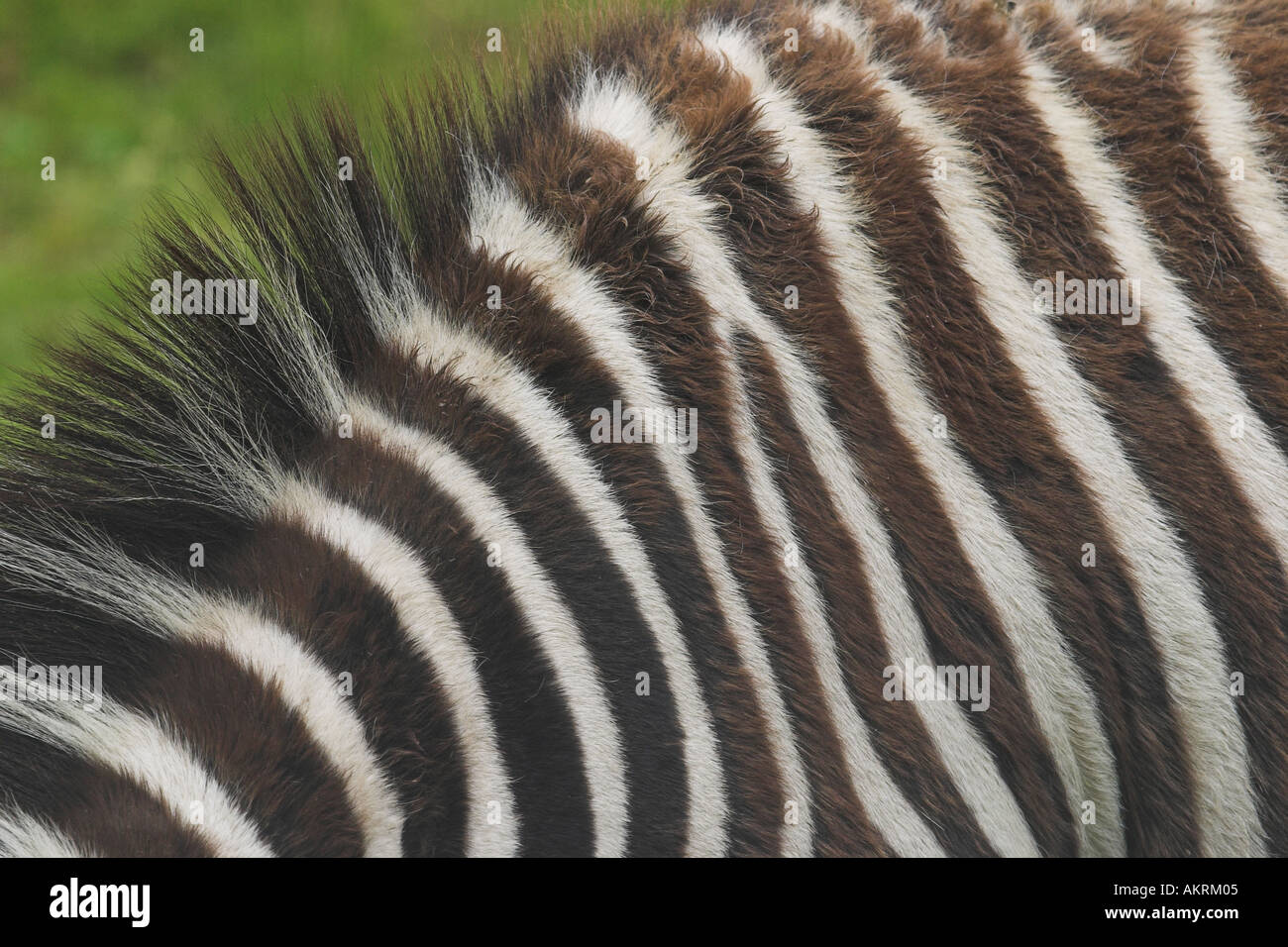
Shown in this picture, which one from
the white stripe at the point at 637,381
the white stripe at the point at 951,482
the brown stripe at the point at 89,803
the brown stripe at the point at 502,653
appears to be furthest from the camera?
the white stripe at the point at 951,482

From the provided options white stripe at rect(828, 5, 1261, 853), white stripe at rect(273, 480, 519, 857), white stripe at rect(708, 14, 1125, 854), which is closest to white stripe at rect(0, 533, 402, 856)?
white stripe at rect(273, 480, 519, 857)

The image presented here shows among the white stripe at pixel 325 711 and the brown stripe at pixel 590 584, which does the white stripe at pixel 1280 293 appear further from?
the white stripe at pixel 325 711

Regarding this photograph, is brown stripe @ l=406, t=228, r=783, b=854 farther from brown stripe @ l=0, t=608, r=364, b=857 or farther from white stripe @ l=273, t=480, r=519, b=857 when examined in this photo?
brown stripe @ l=0, t=608, r=364, b=857

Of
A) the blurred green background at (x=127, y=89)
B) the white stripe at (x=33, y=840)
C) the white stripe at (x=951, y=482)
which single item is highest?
the blurred green background at (x=127, y=89)

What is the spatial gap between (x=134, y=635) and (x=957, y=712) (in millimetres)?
1458

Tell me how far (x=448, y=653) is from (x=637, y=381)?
0.59m

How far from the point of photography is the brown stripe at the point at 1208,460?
247cm

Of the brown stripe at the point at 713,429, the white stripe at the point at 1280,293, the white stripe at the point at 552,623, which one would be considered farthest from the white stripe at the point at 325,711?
the white stripe at the point at 1280,293

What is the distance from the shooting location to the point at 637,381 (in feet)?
7.68

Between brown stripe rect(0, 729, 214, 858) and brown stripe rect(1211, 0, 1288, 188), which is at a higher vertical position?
brown stripe rect(1211, 0, 1288, 188)

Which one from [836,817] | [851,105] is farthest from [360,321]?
[836,817]

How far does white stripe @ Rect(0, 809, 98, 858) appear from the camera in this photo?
1.96 meters

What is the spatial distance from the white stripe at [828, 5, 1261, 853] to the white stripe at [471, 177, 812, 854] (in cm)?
57

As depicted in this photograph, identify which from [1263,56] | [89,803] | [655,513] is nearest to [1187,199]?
[1263,56]
